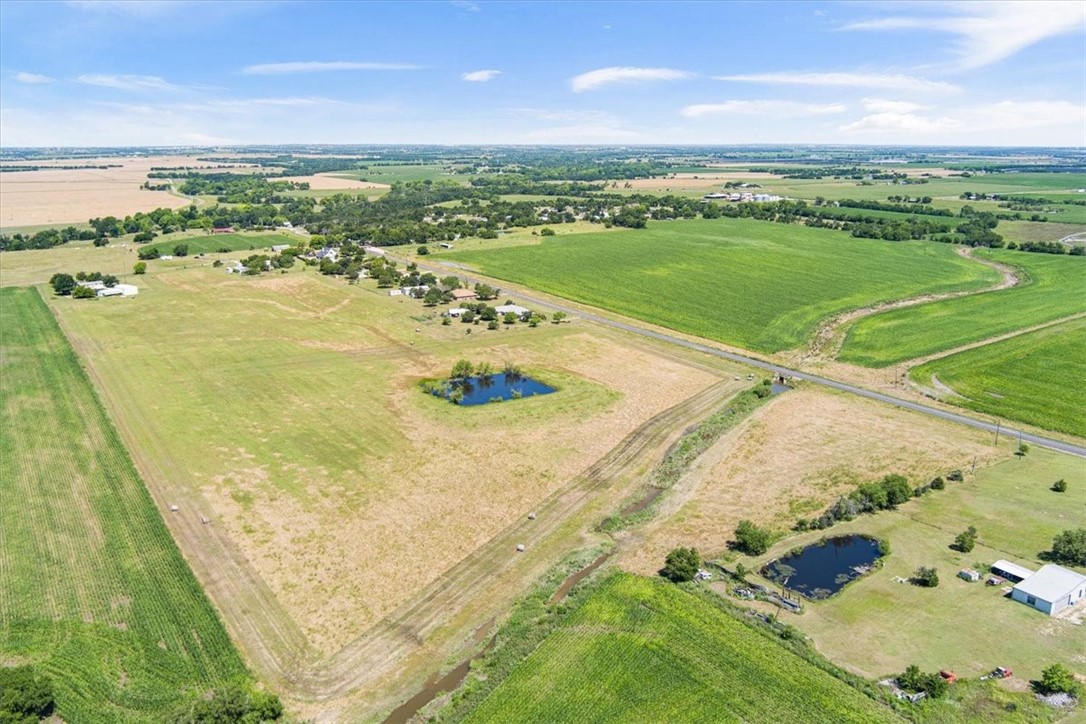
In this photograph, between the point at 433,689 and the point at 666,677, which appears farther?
the point at 433,689

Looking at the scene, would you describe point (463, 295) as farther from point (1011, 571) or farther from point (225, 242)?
point (225, 242)

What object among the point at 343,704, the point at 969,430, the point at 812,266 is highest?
the point at 812,266

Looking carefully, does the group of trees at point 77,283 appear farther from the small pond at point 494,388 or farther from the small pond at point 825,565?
the small pond at point 825,565

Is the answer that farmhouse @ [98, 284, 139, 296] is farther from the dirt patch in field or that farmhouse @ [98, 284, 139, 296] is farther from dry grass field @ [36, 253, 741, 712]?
the dirt patch in field

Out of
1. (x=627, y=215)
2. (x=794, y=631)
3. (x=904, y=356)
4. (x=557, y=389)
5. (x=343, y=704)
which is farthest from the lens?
(x=627, y=215)

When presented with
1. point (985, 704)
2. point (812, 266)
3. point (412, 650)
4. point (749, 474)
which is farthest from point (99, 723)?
point (812, 266)

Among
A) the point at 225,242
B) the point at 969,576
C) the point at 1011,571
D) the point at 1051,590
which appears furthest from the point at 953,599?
the point at 225,242

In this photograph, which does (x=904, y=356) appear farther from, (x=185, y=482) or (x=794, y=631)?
(x=185, y=482)
